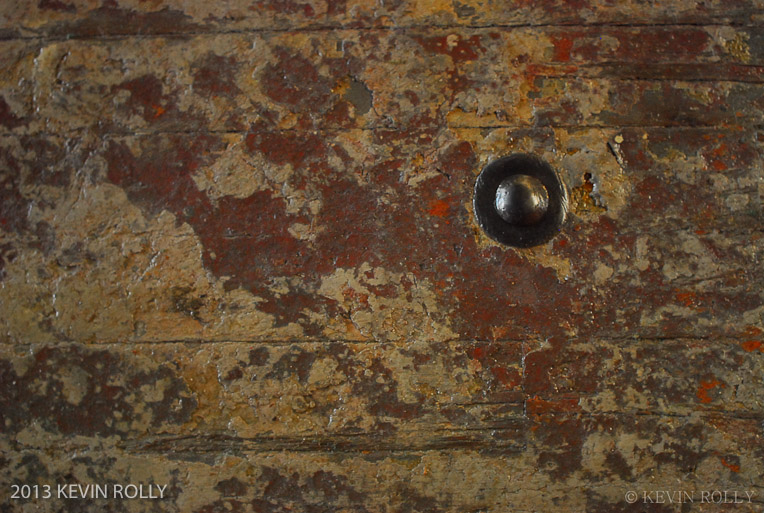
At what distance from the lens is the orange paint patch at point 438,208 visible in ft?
6.03

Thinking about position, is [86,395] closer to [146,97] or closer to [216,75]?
[146,97]

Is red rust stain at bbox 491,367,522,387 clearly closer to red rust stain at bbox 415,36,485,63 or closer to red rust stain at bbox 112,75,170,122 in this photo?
red rust stain at bbox 415,36,485,63

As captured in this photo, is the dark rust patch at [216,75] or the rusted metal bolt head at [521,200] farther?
the dark rust patch at [216,75]

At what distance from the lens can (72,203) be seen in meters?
1.87

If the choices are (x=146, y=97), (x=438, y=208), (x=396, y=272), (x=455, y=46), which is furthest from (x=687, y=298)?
(x=146, y=97)

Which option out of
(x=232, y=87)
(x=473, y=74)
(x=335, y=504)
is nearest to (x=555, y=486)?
(x=335, y=504)

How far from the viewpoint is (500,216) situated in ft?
5.93

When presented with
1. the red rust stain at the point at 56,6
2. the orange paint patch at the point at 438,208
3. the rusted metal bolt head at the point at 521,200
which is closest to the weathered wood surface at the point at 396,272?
the orange paint patch at the point at 438,208

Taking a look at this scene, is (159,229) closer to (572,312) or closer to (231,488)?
(231,488)

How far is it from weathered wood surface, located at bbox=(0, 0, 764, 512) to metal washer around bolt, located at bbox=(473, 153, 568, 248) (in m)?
0.05

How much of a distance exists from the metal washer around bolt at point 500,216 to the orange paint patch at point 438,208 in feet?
0.36

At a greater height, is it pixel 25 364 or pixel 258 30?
pixel 258 30

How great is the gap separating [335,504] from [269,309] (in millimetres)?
762

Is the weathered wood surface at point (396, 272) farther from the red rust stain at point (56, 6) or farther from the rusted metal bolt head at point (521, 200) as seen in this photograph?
the red rust stain at point (56, 6)
